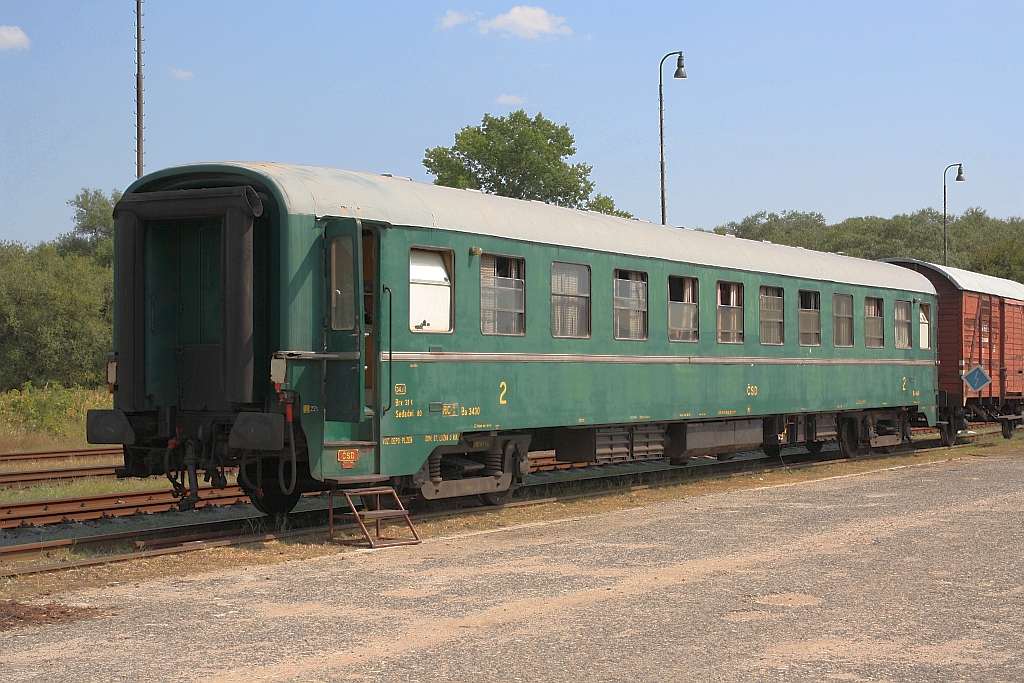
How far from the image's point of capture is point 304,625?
7438 mm

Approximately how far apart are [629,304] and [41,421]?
587 inches

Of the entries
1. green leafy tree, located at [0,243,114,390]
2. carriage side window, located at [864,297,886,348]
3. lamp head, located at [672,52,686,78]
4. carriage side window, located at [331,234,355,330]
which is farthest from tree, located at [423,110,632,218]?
carriage side window, located at [331,234,355,330]

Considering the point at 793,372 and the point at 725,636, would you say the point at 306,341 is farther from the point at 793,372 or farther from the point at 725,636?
the point at 793,372

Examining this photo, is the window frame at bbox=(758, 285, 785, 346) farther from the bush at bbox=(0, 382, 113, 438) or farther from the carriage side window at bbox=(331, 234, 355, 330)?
the bush at bbox=(0, 382, 113, 438)

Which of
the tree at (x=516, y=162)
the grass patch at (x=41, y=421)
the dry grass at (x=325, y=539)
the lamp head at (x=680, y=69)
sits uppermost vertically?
the tree at (x=516, y=162)

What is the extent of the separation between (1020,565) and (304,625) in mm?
6117

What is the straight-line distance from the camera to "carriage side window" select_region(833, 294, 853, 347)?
19.3 m

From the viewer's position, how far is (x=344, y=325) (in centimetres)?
1103

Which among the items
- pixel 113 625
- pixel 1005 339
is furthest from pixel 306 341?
pixel 1005 339

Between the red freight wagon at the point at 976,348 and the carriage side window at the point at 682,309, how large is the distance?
906 cm

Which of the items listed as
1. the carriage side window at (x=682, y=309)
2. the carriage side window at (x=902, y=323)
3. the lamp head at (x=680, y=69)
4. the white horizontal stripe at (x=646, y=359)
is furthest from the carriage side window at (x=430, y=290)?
the lamp head at (x=680, y=69)

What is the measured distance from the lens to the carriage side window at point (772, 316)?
17.5 meters

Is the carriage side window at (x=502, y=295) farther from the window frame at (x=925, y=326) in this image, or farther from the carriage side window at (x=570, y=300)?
the window frame at (x=925, y=326)

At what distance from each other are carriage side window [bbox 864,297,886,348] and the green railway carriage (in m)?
6.00
